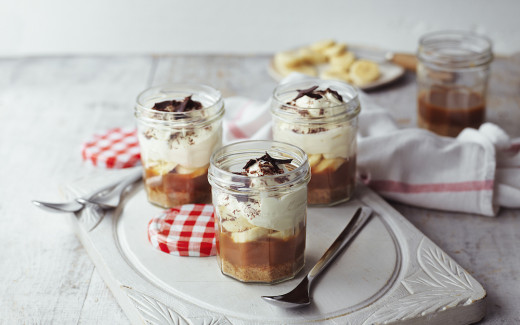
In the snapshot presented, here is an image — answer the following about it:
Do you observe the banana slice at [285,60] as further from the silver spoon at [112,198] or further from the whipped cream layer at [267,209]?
the whipped cream layer at [267,209]

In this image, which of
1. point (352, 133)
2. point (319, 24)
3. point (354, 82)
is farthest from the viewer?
point (319, 24)

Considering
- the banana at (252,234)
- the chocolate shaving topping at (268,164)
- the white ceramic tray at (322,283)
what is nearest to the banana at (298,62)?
the white ceramic tray at (322,283)

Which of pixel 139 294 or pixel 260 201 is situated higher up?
pixel 260 201

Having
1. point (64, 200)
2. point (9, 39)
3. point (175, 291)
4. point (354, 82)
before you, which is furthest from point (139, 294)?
point (9, 39)

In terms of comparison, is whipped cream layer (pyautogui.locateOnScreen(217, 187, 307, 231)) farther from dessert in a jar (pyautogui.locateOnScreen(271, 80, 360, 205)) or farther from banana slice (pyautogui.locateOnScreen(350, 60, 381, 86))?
banana slice (pyautogui.locateOnScreen(350, 60, 381, 86))

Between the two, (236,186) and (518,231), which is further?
(518,231)

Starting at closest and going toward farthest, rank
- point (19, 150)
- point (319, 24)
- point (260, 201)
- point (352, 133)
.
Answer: point (260, 201) → point (352, 133) → point (19, 150) → point (319, 24)

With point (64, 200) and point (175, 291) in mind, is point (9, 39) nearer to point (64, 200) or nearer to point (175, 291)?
point (64, 200)
